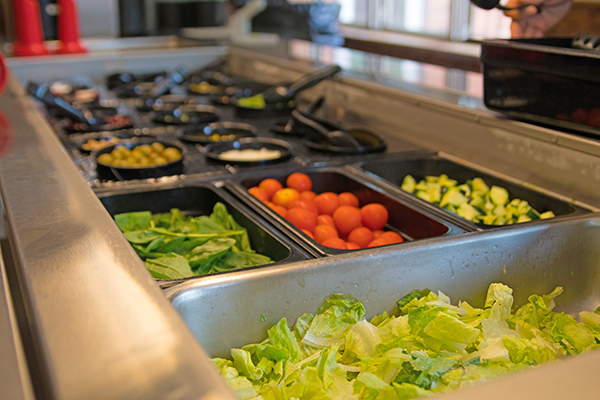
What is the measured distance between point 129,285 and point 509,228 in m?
0.78

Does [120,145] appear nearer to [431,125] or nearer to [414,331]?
[431,125]

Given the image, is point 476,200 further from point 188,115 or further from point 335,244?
point 188,115

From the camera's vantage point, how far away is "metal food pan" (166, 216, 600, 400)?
96 centimetres

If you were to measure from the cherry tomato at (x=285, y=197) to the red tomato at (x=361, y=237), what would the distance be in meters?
0.20

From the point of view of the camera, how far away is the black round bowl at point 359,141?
5.97ft

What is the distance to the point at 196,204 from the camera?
156 cm

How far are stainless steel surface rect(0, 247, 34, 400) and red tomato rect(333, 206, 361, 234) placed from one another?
0.73 m

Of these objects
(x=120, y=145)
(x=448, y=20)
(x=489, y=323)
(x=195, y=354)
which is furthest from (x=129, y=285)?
(x=448, y=20)

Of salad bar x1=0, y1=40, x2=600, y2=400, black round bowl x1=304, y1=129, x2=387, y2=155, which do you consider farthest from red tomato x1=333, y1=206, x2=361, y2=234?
black round bowl x1=304, y1=129, x2=387, y2=155

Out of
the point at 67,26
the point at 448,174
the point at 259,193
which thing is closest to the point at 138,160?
the point at 259,193

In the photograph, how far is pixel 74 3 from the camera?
3.79 metres

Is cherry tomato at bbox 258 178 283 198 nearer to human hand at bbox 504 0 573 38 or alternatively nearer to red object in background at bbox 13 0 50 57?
human hand at bbox 504 0 573 38

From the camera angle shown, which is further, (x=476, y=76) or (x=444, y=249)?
(x=476, y=76)

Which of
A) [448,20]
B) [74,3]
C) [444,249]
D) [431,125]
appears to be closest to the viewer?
[444,249]
